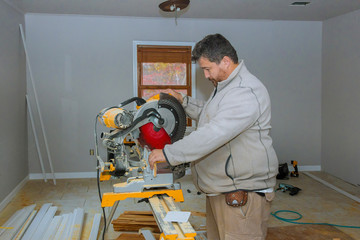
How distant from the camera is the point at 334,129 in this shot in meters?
5.54

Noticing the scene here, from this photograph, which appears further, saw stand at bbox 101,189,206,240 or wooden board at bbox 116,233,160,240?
wooden board at bbox 116,233,160,240

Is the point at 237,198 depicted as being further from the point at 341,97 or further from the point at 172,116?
the point at 341,97

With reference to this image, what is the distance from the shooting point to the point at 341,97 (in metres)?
5.31

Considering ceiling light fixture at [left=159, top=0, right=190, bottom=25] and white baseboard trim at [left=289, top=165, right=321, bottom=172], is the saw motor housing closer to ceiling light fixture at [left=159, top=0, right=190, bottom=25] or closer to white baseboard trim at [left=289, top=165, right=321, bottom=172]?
ceiling light fixture at [left=159, top=0, right=190, bottom=25]

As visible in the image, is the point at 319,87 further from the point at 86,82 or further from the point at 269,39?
the point at 86,82

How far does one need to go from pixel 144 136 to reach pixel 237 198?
573mm

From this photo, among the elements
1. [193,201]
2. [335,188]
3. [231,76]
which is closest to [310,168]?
[335,188]

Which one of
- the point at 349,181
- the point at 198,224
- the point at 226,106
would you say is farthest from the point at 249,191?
the point at 349,181

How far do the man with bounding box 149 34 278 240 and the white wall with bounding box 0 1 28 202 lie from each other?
10.7ft

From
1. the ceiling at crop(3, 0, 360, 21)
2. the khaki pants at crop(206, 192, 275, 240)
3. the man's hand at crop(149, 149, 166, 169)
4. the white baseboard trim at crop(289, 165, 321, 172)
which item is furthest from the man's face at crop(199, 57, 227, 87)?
the white baseboard trim at crop(289, 165, 321, 172)

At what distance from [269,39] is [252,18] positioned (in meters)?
0.49

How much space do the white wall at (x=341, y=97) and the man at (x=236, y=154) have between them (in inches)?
151

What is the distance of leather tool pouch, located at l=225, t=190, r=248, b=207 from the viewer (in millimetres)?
1719

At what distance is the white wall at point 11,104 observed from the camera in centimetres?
419
